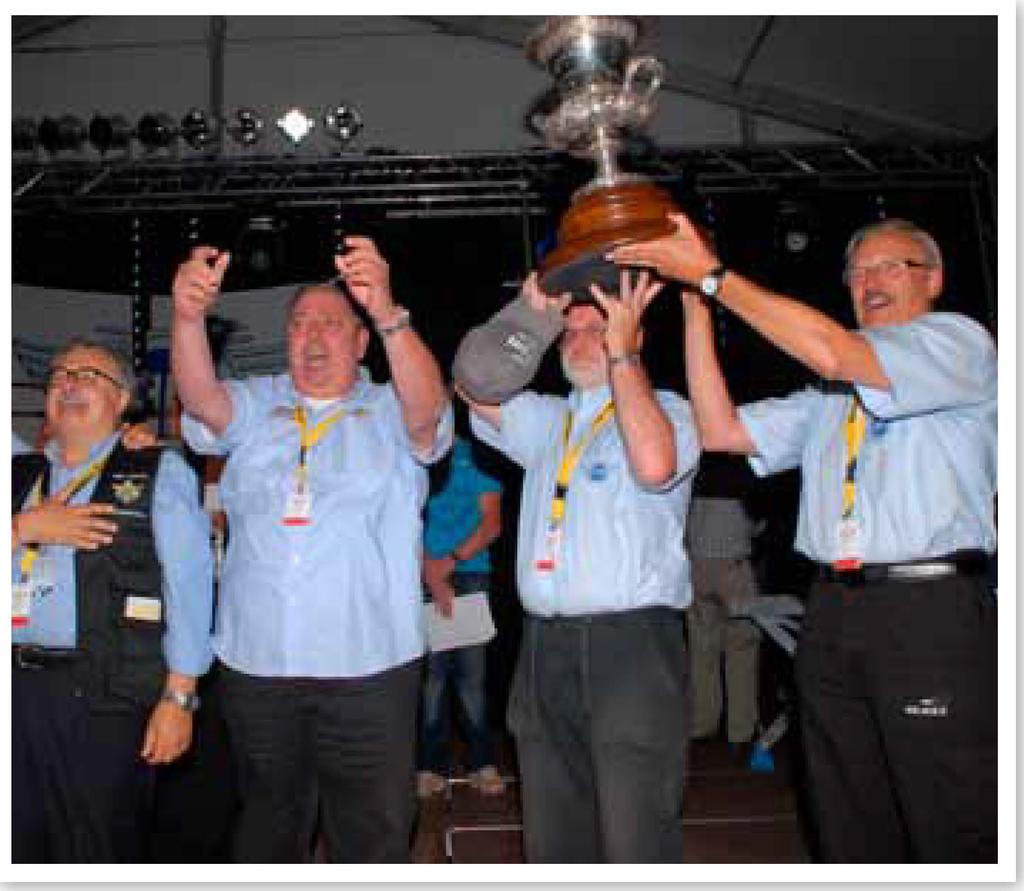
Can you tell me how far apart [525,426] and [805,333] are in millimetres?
853

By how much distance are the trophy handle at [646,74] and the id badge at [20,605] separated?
179cm

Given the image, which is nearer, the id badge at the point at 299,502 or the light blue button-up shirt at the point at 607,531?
the light blue button-up shirt at the point at 607,531

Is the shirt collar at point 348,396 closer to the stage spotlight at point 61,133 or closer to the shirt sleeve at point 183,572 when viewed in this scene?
the shirt sleeve at point 183,572

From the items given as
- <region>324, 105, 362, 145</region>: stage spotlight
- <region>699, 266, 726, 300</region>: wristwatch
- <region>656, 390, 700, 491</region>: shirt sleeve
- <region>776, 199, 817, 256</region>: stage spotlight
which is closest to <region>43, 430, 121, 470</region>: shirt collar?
<region>656, 390, 700, 491</region>: shirt sleeve

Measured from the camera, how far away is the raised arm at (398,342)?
→ 213cm

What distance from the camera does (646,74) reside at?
2090mm

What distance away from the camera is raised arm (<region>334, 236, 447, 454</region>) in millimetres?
2131

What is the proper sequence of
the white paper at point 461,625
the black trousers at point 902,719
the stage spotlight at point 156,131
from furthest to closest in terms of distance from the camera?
the stage spotlight at point 156,131
the white paper at point 461,625
the black trousers at point 902,719

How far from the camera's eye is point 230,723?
2.20m

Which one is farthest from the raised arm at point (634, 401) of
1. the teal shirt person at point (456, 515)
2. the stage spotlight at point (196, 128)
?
the stage spotlight at point (196, 128)

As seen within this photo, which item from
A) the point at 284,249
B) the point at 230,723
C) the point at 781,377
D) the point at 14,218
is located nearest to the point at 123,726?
the point at 230,723

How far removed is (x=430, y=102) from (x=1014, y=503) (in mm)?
5494

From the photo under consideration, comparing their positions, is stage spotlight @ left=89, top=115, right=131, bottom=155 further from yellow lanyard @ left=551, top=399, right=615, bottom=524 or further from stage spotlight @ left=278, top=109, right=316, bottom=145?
yellow lanyard @ left=551, top=399, right=615, bottom=524

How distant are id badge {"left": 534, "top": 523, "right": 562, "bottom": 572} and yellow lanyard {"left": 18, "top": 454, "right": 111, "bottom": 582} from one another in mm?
1107
